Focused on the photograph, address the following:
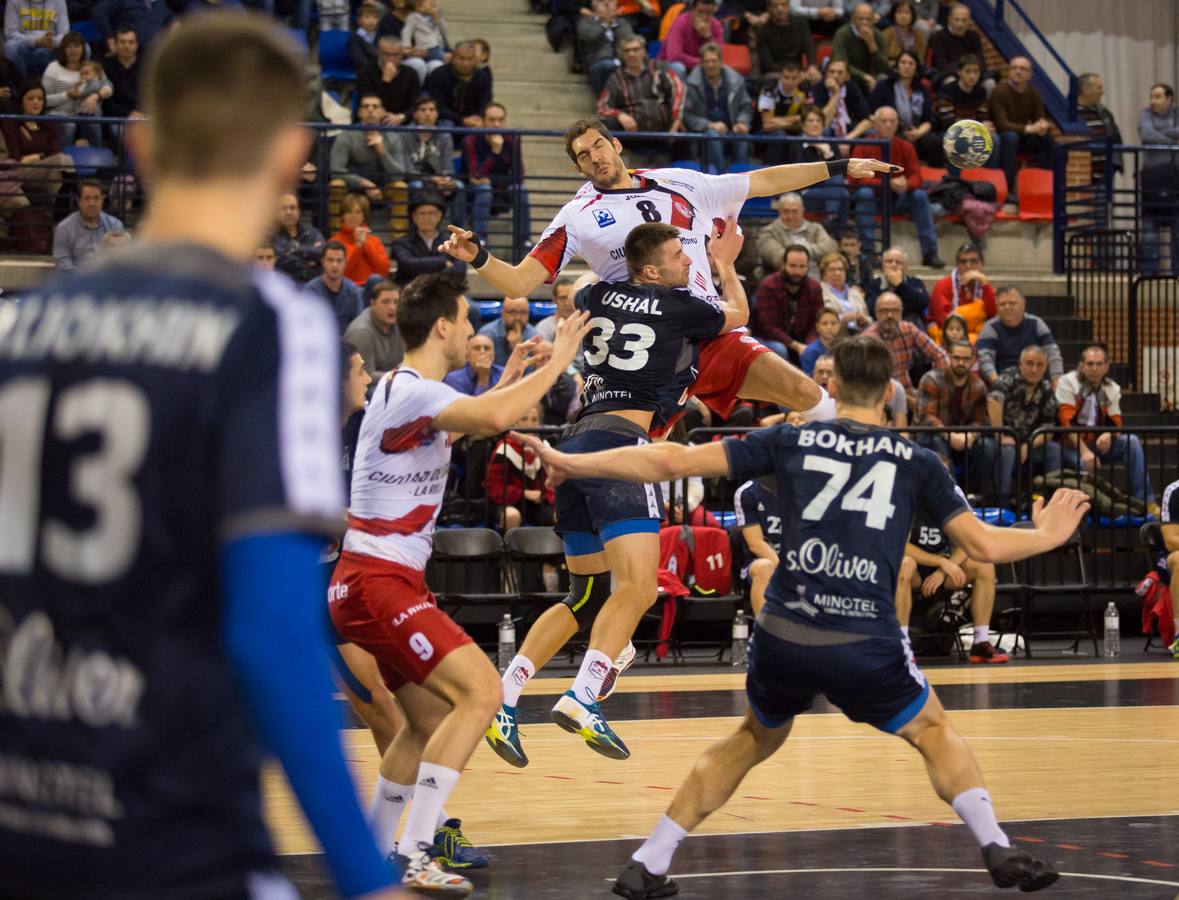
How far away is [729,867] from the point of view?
626 centimetres

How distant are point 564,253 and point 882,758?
125 inches

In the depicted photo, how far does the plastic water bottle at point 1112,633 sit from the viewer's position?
14008mm

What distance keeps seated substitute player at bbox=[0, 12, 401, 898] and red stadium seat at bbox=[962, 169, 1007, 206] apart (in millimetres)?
19227

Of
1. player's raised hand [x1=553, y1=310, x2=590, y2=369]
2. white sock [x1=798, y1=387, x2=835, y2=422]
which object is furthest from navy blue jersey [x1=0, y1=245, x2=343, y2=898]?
white sock [x1=798, y1=387, x2=835, y2=422]

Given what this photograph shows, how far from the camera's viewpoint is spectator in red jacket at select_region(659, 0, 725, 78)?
2008 cm

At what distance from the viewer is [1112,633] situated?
14125mm

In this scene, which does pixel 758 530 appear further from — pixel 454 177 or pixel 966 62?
pixel 966 62

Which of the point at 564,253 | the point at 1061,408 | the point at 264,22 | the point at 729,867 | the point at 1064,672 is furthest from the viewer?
the point at 1061,408

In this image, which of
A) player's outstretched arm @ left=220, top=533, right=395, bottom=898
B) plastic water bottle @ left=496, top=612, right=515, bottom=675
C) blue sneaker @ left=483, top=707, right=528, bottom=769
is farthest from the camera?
plastic water bottle @ left=496, top=612, right=515, bottom=675

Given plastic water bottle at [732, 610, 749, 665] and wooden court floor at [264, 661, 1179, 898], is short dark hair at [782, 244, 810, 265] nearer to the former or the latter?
plastic water bottle at [732, 610, 749, 665]

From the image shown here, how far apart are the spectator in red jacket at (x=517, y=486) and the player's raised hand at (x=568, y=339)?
27.9 feet

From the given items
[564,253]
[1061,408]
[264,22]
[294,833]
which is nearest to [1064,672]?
[1061,408]

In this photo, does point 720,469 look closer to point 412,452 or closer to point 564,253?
point 412,452

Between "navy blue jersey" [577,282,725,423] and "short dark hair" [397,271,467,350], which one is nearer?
"short dark hair" [397,271,467,350]
